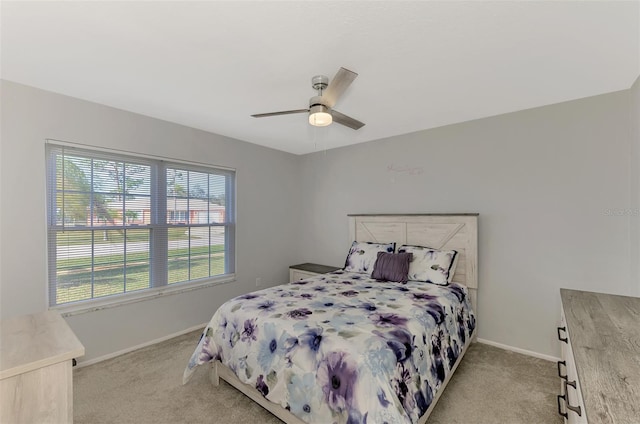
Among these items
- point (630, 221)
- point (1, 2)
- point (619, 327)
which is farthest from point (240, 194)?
point (630, 221)

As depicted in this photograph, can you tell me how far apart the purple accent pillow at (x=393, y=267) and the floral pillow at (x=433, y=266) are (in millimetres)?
89

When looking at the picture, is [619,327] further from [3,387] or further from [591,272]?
[3,387]

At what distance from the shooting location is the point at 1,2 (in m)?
1.42

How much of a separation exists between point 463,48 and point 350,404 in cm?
221

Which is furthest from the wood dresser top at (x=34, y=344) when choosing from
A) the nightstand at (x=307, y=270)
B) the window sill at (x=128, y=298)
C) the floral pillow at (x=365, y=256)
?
the nightstand at (x=307, y=270)

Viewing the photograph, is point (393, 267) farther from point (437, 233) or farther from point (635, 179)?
point (635, 179)

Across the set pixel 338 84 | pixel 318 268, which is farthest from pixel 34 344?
pixel 318 268

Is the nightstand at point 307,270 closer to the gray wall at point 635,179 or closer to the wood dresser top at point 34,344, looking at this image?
the wood dresser top at point 34,344

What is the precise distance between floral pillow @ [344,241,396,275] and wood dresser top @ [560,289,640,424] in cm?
185

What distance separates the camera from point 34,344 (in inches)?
50.6

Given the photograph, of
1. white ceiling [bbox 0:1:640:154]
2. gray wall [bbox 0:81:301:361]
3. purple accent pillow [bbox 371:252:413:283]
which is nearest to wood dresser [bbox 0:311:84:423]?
gray wall [bbox 0:81:301:361]

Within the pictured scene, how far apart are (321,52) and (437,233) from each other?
236 centimetres

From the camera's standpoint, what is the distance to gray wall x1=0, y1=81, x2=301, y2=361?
225 cm

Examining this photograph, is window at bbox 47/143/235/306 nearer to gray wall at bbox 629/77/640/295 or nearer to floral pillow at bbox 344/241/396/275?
floral pillow at bbox 344/241/396/275
